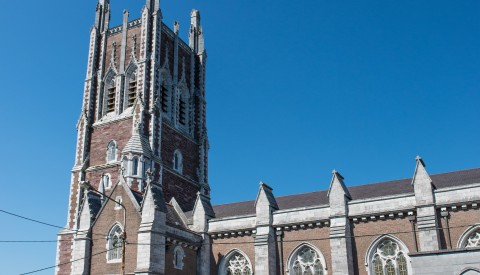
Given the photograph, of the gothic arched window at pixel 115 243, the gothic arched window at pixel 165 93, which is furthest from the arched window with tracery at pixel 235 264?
the gothic arched window at pixel 165 93

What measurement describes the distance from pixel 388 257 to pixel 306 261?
206 inches

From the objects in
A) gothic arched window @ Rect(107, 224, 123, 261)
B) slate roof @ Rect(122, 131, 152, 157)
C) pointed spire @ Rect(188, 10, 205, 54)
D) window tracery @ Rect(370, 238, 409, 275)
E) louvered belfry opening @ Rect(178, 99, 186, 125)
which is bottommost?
window tracery @ Rect(370, 238, 409, 275)

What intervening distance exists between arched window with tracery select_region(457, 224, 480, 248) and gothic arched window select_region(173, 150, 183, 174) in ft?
86.7

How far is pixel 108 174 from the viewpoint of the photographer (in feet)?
153

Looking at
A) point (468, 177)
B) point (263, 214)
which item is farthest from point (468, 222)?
point (263, 214)

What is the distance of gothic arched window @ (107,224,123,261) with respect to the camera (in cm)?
3469

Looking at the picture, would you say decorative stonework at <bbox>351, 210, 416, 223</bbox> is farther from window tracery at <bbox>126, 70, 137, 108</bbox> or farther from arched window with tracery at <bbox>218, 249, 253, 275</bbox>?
window tracery at <bbox>126, 70, 137, 108</bbox>

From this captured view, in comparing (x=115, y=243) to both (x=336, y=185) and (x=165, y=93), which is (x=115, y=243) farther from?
(x=165, y=93)

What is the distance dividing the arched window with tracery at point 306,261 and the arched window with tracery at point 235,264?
9.68ft

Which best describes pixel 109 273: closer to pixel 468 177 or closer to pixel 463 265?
pixel 463 265

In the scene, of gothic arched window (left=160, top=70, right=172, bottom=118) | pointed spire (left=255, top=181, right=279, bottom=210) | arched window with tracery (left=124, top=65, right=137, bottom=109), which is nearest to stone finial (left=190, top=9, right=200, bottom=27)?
gothic arched window (left=160, top=70, right=172, bottom=118)

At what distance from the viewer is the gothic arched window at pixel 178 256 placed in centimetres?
3450

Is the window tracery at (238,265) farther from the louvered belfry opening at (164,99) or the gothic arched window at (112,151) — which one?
the louvered belfry opening at (164,99)

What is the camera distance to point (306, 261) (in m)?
34.6
